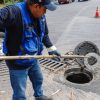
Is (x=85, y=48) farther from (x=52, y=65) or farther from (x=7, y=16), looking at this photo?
(x=7, y=16)

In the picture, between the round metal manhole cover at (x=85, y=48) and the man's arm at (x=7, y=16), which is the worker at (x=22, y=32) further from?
the round metal manhole cover at (x=85, y=48)

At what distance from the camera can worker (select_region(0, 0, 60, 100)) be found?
3.73 metres

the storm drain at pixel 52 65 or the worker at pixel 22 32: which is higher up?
the worker at pixel 22 32

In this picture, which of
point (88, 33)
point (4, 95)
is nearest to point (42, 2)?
point (4, 95)

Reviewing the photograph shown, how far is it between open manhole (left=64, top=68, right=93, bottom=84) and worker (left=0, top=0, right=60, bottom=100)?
256 centimetres

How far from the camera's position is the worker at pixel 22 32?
3.73m

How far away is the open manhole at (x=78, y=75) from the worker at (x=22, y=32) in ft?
8.39

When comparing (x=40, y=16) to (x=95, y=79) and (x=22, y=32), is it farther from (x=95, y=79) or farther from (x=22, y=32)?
(x=95, y=79)

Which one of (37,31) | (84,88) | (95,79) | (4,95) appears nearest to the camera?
(37,31)

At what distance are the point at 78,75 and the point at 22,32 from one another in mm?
3203

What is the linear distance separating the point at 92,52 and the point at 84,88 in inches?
66.8

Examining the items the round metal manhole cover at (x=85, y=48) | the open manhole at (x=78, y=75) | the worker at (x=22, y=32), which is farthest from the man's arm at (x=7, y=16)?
the round metal manhole cover at (x=85, y=48)

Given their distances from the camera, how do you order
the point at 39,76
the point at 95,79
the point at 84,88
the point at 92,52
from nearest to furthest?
the point at 39,76 < the point at 84,88 < the point at 95,79 < the point at 92,52

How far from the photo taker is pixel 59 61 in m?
7.47
